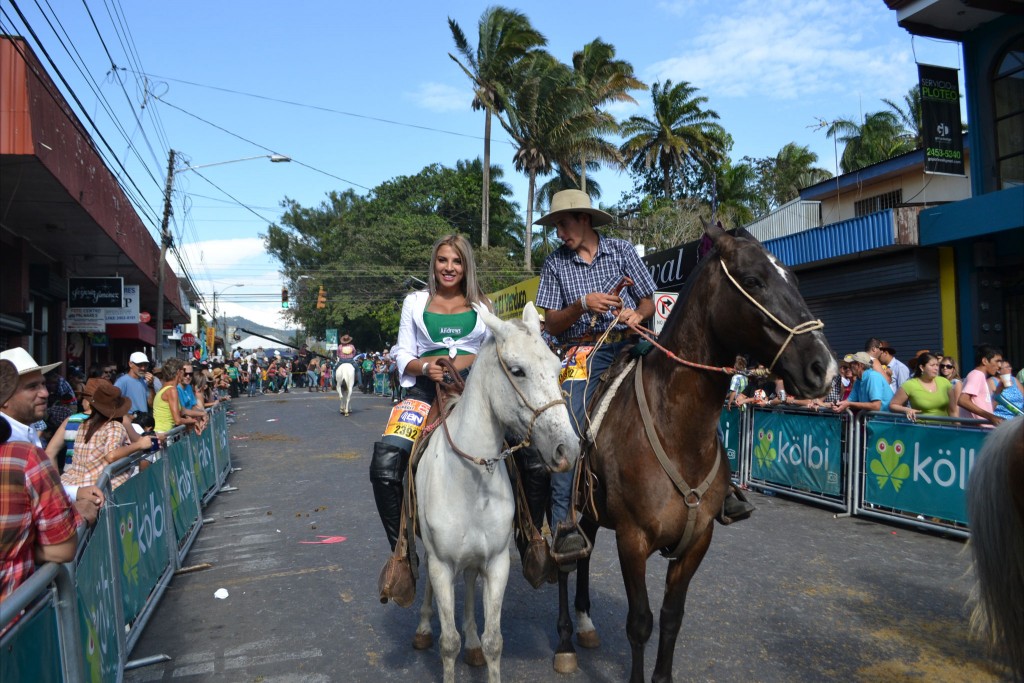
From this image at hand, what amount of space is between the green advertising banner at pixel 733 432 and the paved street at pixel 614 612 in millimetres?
1871

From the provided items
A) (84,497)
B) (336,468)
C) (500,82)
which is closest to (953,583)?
(84,497)

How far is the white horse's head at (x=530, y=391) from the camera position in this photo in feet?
10.4

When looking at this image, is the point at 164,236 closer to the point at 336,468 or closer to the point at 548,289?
the point at 336,468

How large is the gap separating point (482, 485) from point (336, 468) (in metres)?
9.87

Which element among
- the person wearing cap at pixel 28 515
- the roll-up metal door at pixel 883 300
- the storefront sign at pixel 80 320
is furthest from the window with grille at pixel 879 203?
the person wearing cap at pixel 28 515

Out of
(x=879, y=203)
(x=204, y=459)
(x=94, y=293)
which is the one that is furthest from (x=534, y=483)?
(x=879, y=203)

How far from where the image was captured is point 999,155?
14094mm

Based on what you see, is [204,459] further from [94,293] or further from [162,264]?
[162,264]

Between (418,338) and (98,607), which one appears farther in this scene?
(418,338)

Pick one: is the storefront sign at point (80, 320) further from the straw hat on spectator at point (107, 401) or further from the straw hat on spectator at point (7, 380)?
the straw hat on spectator at point (7, 380)

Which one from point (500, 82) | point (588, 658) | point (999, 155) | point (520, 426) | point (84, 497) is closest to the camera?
point (520, 426)

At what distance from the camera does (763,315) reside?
130 inches

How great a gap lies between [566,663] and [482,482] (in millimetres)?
1528

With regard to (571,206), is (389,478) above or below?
below
